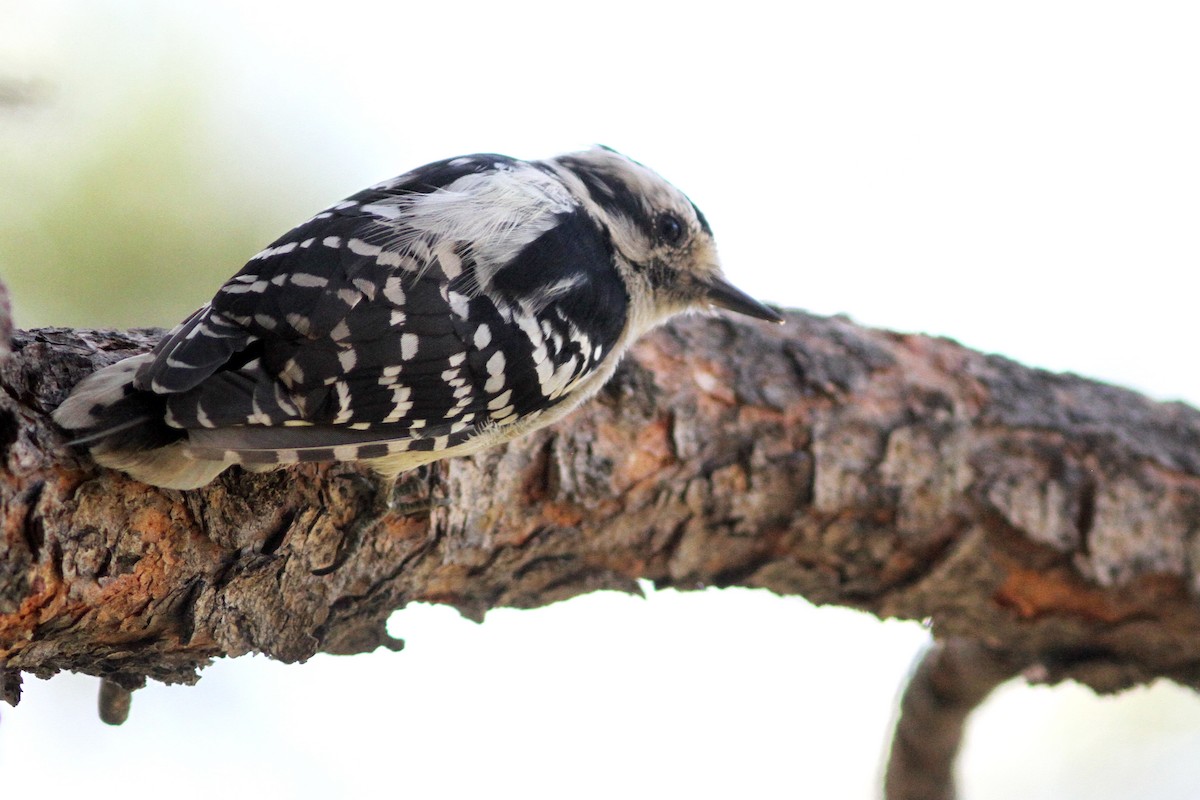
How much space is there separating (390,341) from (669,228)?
1.36 metres

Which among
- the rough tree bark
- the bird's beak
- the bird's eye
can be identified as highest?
the bird's eye

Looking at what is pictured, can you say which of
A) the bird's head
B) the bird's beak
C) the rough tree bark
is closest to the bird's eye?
the bird's head

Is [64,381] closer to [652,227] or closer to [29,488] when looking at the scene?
[29,488]

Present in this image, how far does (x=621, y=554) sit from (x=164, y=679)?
132cm

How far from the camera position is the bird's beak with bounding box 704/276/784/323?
340 cm

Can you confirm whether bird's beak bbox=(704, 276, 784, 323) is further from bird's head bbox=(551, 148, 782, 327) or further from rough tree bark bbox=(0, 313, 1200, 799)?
rough tree bark bbox=(0, 313, 1200, 799)

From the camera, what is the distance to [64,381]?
2188 millimetres

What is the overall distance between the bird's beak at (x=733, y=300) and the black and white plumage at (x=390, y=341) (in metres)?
0.28

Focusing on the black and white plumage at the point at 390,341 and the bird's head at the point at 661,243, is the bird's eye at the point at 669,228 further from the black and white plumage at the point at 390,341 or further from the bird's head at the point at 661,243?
the black and white plumage at the point at 390,341

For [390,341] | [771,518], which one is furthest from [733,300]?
[390,341]

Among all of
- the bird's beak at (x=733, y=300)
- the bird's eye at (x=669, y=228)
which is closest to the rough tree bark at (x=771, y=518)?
the bird's beak at (x=733, y=300)

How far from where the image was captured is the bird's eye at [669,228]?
11.5 ft

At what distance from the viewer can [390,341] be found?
242cm

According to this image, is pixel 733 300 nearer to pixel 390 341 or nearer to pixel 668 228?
pixel 668 228
